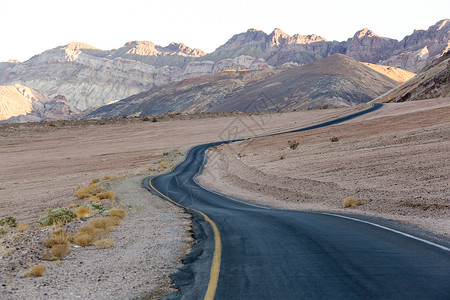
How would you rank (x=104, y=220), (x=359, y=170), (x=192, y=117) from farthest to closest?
(x=192, y=117) → (x=359, y=170) → (x=104, y=220)

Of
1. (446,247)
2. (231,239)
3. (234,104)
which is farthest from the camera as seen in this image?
(234,104)

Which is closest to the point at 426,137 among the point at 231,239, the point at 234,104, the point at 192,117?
the point at 231,239

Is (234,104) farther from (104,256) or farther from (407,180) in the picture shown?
(104,256)

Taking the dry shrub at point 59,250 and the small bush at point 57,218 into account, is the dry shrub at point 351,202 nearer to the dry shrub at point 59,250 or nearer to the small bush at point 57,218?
the small bush at point 57,218

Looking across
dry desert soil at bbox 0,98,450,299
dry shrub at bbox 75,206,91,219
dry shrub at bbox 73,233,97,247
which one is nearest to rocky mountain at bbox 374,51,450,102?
dry desert soil at bbox 0,98,450,299

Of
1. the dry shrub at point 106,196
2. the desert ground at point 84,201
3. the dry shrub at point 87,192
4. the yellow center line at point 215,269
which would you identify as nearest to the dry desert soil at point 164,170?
the desert ground at point 84,201

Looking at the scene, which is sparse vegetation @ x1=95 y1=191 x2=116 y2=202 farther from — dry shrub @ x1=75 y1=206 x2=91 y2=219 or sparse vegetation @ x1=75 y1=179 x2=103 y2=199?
dry shrub @ x1=75 y1=206 x2=91 y2=219

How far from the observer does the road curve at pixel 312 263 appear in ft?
18.9

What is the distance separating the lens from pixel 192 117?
4358 inches

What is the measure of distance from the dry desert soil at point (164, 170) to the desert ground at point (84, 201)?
0.05 meters

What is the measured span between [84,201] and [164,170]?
20113 mm

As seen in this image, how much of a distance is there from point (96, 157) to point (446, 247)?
183 ft

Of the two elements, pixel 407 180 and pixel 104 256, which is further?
pixel 407 180

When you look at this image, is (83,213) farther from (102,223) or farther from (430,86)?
(430,86)
